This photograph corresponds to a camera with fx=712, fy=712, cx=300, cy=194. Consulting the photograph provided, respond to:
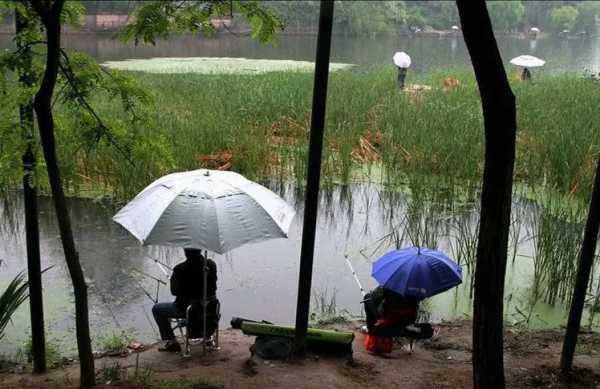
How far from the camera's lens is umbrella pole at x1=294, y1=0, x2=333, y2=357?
3.74 meters

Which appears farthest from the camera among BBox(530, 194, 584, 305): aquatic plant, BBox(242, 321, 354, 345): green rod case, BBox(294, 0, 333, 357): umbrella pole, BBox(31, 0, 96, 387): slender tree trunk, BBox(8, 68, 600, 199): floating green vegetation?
BBox(8, 68, 600, 199): floating green vegetation

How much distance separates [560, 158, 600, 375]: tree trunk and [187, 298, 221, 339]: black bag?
84.3 inches

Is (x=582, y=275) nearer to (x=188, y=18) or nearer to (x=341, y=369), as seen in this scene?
(x=341, y=369)

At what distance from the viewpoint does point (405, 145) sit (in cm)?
1028

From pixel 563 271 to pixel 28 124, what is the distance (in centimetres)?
437

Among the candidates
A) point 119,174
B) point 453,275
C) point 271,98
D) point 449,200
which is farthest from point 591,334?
point 271,98

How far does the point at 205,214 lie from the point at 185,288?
67 centimetres

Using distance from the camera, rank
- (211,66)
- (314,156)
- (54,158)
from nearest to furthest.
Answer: (54,158) → (314,156) → (211,66)

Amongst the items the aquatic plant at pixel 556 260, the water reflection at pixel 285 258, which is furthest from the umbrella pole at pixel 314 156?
the aquatic plant at pixel 556 260

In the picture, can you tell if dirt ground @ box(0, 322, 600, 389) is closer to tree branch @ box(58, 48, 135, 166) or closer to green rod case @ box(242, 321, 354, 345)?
green rod case @ box(242, 321, 354, 345)

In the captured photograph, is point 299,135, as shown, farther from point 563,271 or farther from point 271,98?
point 563,271

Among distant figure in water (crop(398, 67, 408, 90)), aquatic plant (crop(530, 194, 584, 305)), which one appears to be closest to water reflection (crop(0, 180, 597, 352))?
aquatic plant (crop(530, 194, 584, 305))

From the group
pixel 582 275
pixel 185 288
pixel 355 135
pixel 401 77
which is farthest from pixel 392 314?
pixel 401 77

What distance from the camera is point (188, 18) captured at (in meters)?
3.55
